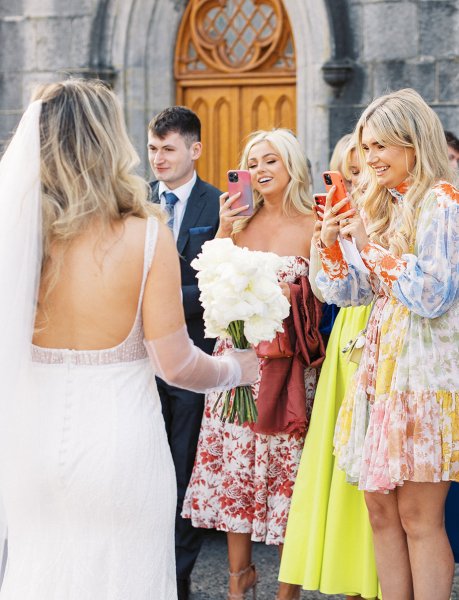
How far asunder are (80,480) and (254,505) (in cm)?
188

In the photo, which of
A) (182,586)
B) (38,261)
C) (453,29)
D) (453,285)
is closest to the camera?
(38,261)

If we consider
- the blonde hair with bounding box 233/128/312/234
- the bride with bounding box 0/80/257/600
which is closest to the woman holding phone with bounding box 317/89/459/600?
the blonde hair with bounding box 233/128/312/234

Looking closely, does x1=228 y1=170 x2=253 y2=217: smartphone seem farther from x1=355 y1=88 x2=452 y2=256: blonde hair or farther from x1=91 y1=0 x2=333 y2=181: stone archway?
x1=91 y1=0 x2=333 y2=181: stone archway

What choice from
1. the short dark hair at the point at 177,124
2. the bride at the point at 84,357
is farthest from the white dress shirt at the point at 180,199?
the bride at the point at 84,357

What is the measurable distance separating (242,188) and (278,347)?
737mm

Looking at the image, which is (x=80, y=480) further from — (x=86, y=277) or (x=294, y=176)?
(x=294, y=176)

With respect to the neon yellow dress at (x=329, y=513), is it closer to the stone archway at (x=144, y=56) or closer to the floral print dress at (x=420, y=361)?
the floral print dress at (x=420, y=361)

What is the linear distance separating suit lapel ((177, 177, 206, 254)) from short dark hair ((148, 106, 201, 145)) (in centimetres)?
27

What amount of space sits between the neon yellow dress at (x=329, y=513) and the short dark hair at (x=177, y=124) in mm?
1388

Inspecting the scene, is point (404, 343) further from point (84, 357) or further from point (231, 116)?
point (231, 116)

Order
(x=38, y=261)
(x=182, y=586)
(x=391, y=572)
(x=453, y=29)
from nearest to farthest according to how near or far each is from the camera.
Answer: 1. (x=38, y=261)
2. (x=391, y=572)
3. (x=182, y=586)
4. (x=453, y=29)

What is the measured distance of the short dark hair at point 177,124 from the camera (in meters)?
5.24

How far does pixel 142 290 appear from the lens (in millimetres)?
2939

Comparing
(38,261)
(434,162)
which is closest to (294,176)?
(434,162)
